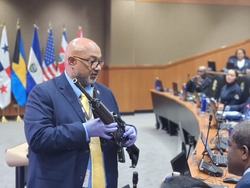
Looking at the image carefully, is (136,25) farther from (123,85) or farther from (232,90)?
(232,90)

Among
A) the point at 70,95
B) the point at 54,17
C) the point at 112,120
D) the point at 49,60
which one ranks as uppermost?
the point at 54,17

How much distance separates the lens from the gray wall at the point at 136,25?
28.6ft

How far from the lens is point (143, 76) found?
32.4 feet

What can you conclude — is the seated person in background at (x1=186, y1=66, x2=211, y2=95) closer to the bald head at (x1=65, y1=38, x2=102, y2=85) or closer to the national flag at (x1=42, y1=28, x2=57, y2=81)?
the national flag at (x1=42, y1=28, x2=57, y2=81)

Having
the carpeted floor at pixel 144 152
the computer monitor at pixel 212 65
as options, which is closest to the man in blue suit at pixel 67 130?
the carpeted floor at pixel 144 152

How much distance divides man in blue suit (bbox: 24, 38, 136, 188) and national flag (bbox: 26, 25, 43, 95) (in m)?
6.59

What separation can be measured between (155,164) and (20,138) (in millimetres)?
2712

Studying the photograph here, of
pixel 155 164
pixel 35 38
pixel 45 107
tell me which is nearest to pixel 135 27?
pixel 35 38

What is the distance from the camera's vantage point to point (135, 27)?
9.75 meters

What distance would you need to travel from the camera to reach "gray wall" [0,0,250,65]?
8.71 meters

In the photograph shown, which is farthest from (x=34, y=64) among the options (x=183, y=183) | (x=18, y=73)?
(x=183, y=183)

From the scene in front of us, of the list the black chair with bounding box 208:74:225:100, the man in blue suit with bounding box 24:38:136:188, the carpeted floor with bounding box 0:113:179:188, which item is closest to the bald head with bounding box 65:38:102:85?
the man in blue suit with bounding box 24:38:136:188

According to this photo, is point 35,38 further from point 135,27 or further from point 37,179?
point 37,179

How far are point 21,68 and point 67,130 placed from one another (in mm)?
6894
